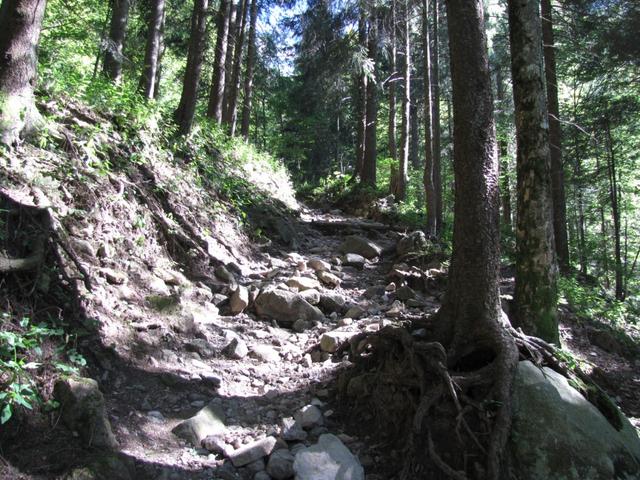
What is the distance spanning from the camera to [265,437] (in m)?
4.16

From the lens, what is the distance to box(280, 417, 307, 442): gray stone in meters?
4.19

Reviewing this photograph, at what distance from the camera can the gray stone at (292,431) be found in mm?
4191

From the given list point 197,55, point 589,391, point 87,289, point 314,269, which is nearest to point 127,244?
point 87,289

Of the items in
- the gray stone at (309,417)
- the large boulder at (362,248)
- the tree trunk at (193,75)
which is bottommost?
the gray stone at (309,417)

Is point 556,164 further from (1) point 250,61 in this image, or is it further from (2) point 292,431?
(1) point 250,61

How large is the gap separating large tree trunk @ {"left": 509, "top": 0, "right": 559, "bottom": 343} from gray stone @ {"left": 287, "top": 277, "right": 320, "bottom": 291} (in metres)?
3.81

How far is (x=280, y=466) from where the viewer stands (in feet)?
12.1

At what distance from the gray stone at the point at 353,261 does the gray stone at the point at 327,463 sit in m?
6.96

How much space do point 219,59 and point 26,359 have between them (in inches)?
517

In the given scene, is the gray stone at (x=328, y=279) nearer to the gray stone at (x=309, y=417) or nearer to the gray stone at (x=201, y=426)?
the gray stone at (x=309, y=417)

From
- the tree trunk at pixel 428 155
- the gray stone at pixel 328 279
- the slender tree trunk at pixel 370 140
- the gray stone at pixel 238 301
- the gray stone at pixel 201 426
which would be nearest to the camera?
the gray stone at pixel 201 426

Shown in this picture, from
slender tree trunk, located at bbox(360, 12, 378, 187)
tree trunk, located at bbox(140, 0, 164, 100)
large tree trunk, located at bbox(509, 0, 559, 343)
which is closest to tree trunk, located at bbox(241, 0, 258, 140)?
slender tree trunk, located at bbox(360, 12, 378, 187)

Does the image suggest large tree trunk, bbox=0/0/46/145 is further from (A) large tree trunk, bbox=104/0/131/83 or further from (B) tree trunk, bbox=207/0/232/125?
(B) tree trunk, bbox=207/0/232/125

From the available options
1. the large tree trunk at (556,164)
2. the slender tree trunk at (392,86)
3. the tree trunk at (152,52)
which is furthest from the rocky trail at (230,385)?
the slender tree trunk at (392,86)
